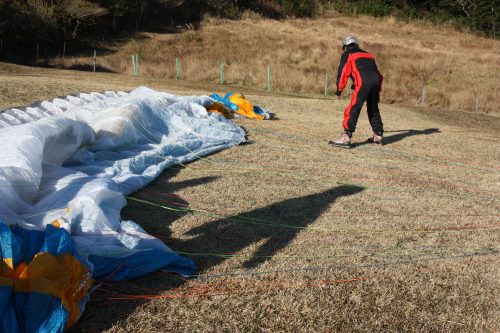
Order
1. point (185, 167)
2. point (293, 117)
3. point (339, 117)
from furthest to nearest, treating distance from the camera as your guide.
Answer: point (339, 117) < point (293, 117) < point (185, 167)

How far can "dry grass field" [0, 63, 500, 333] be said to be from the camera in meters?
2.98

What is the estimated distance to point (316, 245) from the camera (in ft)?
13.3

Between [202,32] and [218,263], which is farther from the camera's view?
[202,32]

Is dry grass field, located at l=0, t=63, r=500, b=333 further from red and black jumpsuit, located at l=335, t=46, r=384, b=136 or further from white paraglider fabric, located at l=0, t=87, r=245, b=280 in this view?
red and black jumpsuit, located at l=335, t=46, r=384, b=136

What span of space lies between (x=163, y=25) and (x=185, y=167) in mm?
32078

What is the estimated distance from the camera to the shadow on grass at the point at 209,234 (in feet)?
9.53

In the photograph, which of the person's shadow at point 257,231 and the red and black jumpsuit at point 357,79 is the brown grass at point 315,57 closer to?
the red and black jumpsuit at point 357,79

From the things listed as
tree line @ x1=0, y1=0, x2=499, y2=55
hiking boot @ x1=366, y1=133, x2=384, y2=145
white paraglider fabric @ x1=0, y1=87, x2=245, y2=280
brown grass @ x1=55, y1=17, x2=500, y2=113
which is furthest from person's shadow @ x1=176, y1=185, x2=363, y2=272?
tree line @ x1=0, y1=0, x2=499, y2=55

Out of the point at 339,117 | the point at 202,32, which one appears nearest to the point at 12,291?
the point at 339,117

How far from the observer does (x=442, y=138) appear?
1034 cm

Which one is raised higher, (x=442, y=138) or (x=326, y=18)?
(x=326, y=18)

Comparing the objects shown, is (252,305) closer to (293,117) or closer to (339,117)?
(293,117)

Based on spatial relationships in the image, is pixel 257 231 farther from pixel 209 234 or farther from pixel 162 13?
pixel 162 13

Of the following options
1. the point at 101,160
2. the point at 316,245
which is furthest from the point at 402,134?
the point at 316,245
